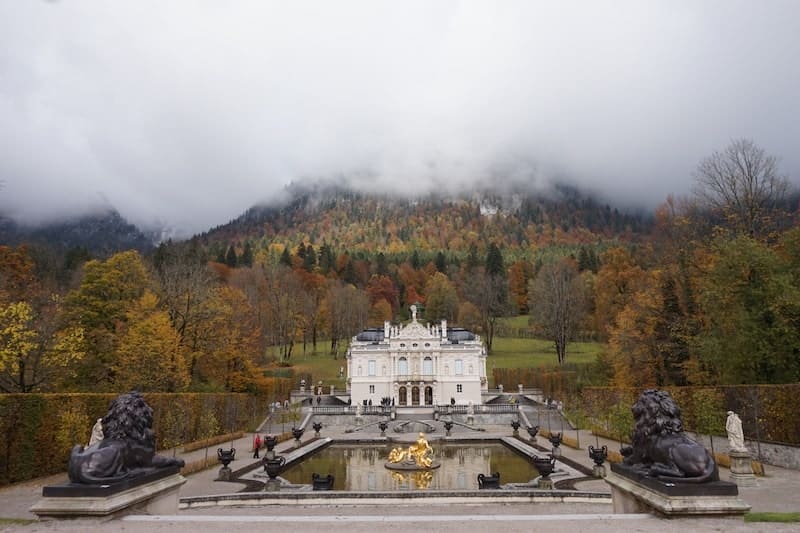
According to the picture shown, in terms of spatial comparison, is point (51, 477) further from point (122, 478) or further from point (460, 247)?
point (460, 247)

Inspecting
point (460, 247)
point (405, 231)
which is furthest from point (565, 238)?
point (405, 231)

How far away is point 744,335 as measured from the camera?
25.4 m

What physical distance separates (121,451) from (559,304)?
2541 inches

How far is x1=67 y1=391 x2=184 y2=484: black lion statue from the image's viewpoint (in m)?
7.67

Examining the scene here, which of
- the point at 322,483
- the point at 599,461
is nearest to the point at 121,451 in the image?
the point at 322,483

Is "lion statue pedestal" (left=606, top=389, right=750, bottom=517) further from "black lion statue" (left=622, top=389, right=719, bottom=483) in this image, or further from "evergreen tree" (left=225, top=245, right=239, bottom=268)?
"evergreen tree" (left=225, top=245, right=239, bottom=268)

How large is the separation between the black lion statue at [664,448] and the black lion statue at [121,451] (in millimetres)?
8082

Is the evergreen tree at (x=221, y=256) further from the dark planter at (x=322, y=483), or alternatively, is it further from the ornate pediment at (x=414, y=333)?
the dark planter at (x=322, y=483)

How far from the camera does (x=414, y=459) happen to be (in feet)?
74.4

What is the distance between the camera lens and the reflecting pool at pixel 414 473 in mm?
19312

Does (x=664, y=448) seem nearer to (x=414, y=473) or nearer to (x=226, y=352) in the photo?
(x=414, y=473)

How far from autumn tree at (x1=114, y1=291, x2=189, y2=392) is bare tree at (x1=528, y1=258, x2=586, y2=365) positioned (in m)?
47.1

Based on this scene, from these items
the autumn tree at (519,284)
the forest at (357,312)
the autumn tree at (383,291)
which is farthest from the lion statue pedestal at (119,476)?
the autumn tree at (519,284)

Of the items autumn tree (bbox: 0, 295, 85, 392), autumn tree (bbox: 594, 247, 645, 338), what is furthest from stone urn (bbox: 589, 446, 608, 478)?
autumn tree (bbox: 594, 247, 645, 338)
